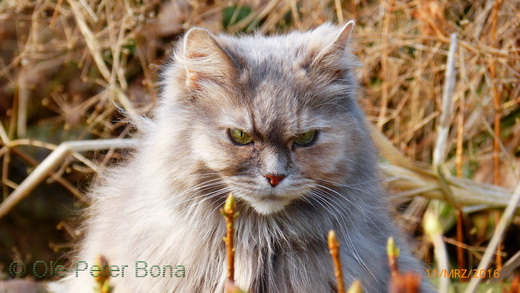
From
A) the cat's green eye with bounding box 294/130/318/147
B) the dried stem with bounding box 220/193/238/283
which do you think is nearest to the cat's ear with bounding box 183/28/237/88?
the cat's green eye with bounding box 294/130/318/147

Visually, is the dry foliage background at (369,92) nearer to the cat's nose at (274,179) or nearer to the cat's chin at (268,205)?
the cat's chin at (268,205)

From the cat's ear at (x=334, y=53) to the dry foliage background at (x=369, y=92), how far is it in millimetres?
1302

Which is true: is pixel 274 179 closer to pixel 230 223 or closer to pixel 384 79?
pixel 230 223

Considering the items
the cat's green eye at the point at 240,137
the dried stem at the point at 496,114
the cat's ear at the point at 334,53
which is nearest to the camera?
the cat's green eye at the point at 240,137

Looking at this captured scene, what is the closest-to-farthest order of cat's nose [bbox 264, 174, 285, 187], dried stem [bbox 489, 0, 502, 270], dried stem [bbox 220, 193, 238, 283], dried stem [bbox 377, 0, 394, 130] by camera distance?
dried stem [bbox 220, 193, 238, 283] < cat's nose [bbox 264, 174, 285, 187] < dried stem [bbox 489, 0, 502, 270] < dried stem [bbox 377, 0, 394, 130]

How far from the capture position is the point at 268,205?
2.22m

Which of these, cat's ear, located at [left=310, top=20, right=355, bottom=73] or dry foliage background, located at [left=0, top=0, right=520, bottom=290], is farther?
dry foliage background, located at [left=0, top=0, right=520, bottom=290]

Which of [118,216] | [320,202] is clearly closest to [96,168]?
[118,216]

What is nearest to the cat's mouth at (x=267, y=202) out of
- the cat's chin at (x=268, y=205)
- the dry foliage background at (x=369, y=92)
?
the cat's chin at (x=268, y=205)

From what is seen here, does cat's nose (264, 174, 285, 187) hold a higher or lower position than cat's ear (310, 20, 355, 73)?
lower

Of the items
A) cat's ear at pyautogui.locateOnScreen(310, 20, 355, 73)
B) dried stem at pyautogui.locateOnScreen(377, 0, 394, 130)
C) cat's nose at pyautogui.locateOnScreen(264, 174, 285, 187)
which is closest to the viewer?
cat's nose at pyautogui.locateOnScreen(264, 174, 285, 187)

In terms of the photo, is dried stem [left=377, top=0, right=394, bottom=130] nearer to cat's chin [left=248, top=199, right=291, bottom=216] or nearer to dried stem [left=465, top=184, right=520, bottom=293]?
cat's chin [left=248, top=199, right=291, bottom=216]

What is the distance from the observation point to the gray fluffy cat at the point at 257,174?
2.21 m

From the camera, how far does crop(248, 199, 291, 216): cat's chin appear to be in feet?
7.25
